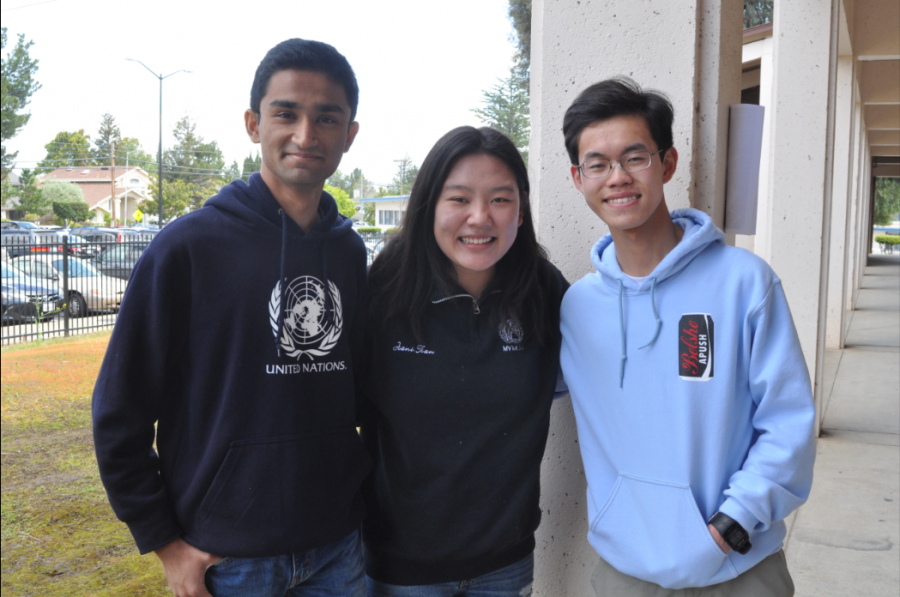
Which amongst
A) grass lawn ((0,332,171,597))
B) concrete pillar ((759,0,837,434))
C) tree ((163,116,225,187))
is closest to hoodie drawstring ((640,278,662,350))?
grass lawn ((0,332,171,597))

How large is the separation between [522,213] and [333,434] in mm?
746

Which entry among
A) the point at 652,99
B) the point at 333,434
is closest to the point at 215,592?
the point at 333,434

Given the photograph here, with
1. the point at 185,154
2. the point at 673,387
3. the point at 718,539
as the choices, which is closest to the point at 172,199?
the point at 185,154

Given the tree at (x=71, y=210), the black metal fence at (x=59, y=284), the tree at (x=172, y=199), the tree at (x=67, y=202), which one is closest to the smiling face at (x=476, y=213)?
the black metal fence at (x=59, y=284)

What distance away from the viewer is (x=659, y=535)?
159 centimetres

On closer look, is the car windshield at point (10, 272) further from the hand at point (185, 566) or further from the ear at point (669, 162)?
the ear at point (669, 162)

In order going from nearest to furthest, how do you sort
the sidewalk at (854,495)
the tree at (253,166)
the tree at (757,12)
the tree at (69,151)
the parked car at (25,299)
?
the tree at (253,166)
the sidewalk at (854,495)
the parked car at (25,299)
the tree at (69,151)
the tree at (757,12)

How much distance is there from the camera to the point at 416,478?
67.9 inches

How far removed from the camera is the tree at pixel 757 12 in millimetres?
15781

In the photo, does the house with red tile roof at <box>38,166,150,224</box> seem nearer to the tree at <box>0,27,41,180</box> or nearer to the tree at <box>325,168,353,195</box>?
the tree at <box>0,27,41,180</box>

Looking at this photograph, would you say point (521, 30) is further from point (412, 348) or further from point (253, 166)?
point (412, 348)

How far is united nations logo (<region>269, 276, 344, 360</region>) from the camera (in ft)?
4.98

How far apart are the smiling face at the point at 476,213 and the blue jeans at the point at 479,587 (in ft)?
2.49

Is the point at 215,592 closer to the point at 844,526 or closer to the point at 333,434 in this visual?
the point at 333,434
